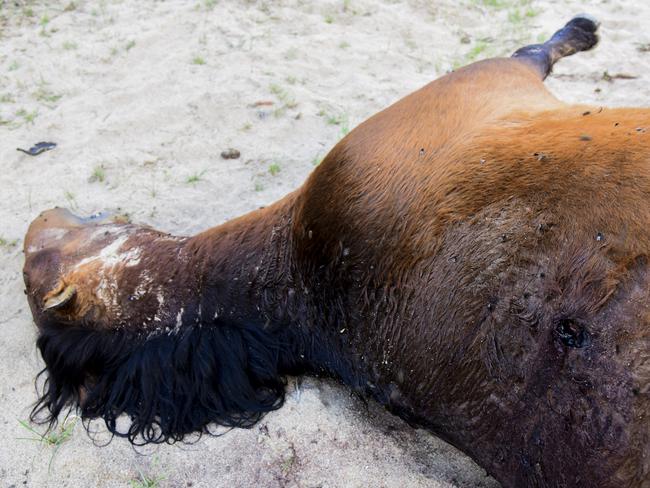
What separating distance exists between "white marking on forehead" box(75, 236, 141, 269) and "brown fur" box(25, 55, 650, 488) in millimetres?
29

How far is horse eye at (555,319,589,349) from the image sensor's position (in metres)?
1.48

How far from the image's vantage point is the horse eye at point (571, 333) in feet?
4.87

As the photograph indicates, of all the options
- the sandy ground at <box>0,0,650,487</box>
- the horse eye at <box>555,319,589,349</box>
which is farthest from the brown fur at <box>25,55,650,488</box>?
the sandy ground at <box>0,0,650,487</box>

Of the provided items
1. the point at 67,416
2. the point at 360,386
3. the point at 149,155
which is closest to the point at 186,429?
the point at 67,416

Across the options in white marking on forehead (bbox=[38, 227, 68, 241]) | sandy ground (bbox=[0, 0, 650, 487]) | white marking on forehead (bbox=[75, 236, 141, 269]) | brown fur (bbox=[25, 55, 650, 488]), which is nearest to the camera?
brown fur (bbox=[25, 55, 650, 488])

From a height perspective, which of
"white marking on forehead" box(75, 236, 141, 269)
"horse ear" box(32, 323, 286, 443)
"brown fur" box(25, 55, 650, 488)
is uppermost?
"brown fur" box(25, 55, 650, 488)

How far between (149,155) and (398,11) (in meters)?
2.50

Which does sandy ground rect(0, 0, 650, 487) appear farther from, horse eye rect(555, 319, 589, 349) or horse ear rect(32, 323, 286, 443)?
horse eye rect(555, 319, 589, 349)

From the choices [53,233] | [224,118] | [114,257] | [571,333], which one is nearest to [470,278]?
[571,333]

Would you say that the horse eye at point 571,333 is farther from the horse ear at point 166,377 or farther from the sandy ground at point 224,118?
the horse ear at point 166,377

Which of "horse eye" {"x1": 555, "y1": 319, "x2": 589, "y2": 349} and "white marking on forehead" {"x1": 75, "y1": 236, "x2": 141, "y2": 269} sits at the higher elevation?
"horse eye" {"x1": 555, "y1": 319, "x2": 589, "y2": 349}

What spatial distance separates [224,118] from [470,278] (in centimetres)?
252

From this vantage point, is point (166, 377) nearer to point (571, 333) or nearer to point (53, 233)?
point (53, 233)

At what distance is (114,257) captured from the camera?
2.41 metres
